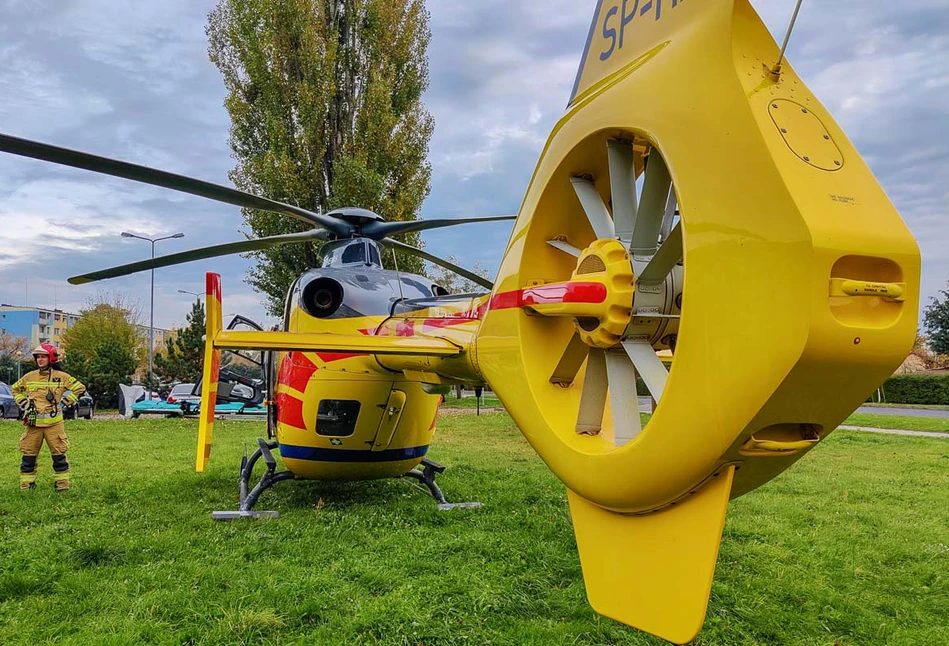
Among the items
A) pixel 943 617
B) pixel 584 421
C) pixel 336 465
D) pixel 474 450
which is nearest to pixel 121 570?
pixel 336 465

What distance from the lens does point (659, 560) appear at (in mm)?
2234

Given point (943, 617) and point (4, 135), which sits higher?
point (4, 135)

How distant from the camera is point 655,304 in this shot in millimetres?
2443

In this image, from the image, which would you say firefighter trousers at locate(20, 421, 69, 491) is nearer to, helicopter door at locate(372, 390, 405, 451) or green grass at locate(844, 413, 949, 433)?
helicopter door at locate(372, 390, 405, 451)

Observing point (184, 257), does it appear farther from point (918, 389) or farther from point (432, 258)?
point (918, 389)

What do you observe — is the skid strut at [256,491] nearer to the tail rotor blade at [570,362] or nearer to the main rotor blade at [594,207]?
the tail rotor blade at [570,362]

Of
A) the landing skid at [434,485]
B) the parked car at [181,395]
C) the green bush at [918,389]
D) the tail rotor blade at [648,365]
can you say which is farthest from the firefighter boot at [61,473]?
the green bush at [918,389]

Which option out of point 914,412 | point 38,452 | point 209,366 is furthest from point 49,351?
point 914,412

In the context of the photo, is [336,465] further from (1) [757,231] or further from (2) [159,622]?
A: (1) [757,231]

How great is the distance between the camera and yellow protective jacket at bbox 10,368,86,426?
28.0 ft

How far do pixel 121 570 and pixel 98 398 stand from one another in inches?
1242

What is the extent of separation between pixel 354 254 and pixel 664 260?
16.8ft

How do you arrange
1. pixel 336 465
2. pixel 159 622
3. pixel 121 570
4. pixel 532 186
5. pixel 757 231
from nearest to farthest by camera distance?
1. pixel 757 231
2. pixel 532 186
3. pixel 159 622
4. pixel 121 570
5. pixel 336 465

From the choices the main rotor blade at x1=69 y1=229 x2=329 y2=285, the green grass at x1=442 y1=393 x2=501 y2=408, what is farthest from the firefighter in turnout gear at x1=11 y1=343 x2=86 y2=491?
the green grass at x1=442 y1=393 x2=501 y2=408
